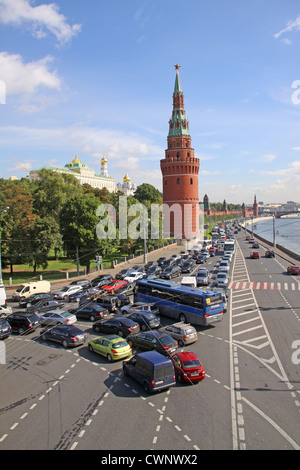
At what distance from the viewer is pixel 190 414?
38.6 feet

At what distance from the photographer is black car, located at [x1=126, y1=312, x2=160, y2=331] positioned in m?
20.9

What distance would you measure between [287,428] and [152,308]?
14.2m

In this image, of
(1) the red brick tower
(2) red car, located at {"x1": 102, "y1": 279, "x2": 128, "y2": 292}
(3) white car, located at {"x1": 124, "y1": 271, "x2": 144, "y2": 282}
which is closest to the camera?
(2) red car, located at {"x1": 102, "y1": 279, "x2": 128, "y2": 292}

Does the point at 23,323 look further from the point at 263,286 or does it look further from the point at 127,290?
the point at 263,286

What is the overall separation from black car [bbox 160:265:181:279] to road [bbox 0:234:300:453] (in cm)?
1916

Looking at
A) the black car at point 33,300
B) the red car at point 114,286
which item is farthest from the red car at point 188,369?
the black car at point 33,300

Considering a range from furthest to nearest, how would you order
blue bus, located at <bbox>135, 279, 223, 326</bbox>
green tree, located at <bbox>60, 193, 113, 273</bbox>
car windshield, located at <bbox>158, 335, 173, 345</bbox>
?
green tree, located at <bbox>60, 193, 113, 273</bbox> → blue bus, located at <bbox>135, 279, 223, 326</bbox> → car windshield, located at <bbox>158, 335, 173, 345</bbox>

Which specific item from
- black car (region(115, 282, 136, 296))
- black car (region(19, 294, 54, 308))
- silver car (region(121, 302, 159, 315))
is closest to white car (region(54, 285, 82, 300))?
black car (region(19, 294, 54, 308))

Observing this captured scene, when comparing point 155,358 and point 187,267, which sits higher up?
point 155,358

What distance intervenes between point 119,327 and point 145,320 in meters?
1.78

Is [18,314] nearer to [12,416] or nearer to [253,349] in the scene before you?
[12,416]

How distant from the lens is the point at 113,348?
1666 cm

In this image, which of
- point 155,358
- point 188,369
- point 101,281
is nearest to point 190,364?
point 188,369

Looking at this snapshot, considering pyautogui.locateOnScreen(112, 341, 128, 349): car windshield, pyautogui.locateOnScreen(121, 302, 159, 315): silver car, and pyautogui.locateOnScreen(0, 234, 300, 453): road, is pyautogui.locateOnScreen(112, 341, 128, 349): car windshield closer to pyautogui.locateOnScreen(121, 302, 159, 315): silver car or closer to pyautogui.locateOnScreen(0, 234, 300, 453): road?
pyautogui.locateOnScreen(0, 234, 300, 453): road
